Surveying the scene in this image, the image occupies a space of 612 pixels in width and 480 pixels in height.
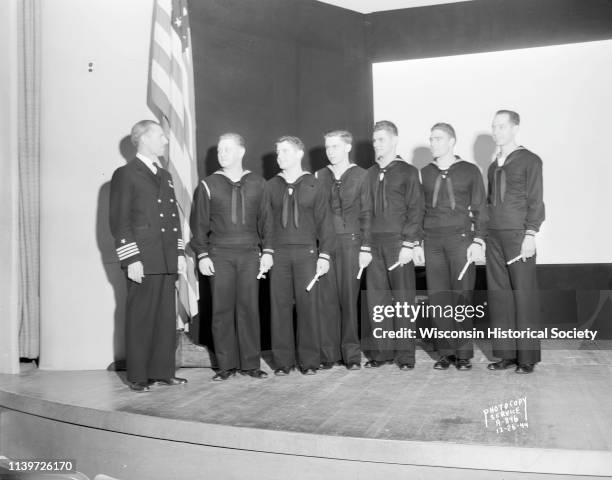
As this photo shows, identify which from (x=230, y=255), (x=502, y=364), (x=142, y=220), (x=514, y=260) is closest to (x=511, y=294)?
(x=514, y=260)

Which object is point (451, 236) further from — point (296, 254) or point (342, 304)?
point (296, 254)

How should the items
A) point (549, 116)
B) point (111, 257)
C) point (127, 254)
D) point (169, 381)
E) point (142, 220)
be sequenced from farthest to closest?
point (549, 116) < point (111, 257) < point (169, 381) < point (142, 220) < point (127, 254)

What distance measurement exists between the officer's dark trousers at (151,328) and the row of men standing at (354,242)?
29cm

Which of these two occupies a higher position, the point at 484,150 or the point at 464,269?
the point at 484,150

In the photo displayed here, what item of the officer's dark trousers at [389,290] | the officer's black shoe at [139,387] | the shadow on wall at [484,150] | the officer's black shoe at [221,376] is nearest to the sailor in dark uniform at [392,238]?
the officer's dark trousers at [389,290]

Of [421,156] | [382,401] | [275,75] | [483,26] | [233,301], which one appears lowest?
[382,401]

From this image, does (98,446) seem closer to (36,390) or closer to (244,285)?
(36,390)

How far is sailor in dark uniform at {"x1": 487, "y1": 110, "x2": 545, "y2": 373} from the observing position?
4047 mm

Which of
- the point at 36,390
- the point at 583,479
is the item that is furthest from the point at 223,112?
the point at 583,479

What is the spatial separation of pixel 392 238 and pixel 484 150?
177 centimetres

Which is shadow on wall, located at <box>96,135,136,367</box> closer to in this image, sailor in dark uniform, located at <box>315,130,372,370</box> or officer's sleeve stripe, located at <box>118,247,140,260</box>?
officer's sleeve stripe, located at <box>118,247,140,260</box>

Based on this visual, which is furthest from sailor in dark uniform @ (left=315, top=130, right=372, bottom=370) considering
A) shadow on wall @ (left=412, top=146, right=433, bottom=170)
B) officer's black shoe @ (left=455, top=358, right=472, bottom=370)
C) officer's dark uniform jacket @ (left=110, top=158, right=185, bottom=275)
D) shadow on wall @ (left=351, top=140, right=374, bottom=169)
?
shadow on wall @ (left=412, top=146, right=433, bottom=170)

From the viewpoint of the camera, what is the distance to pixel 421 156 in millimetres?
5789

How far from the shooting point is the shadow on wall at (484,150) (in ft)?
18.3
